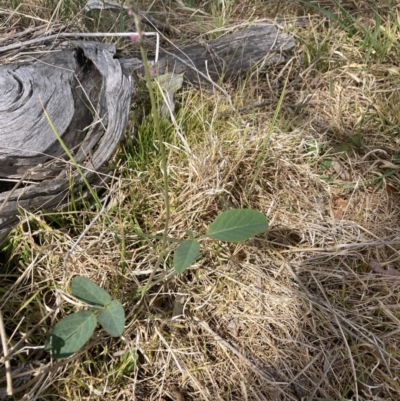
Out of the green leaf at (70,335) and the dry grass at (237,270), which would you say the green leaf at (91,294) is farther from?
the dry grass at (237,270)


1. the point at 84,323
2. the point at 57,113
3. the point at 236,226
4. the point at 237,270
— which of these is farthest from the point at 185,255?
the point at 57,113

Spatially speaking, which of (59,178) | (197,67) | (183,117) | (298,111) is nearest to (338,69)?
(298,111)

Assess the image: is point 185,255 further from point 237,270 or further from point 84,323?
point 237,270

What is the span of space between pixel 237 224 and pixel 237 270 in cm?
30

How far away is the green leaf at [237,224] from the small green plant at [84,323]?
285 millimetres

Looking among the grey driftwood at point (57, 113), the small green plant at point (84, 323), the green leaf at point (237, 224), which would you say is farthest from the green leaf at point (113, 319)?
the grey driftwood at point (57, 113)

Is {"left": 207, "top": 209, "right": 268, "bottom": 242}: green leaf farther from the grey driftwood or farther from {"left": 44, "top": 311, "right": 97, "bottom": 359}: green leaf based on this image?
the grey driftwood

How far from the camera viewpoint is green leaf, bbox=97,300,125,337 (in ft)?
3.29

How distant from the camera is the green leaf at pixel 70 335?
3.25ft

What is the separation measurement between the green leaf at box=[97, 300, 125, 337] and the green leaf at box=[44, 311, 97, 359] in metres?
0.02

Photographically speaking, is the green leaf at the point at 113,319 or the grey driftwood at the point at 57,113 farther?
the grey driftwood at the point at 57,113

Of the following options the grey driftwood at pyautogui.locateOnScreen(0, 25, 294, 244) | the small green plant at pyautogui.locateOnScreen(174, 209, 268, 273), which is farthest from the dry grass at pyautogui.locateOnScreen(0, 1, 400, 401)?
the small green plant at pyautogui.locateOnScreen(174, 209, 268, 273)

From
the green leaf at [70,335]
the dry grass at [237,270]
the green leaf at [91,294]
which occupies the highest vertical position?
the green leaf at [91,294]

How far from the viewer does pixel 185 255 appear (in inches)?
40.6
